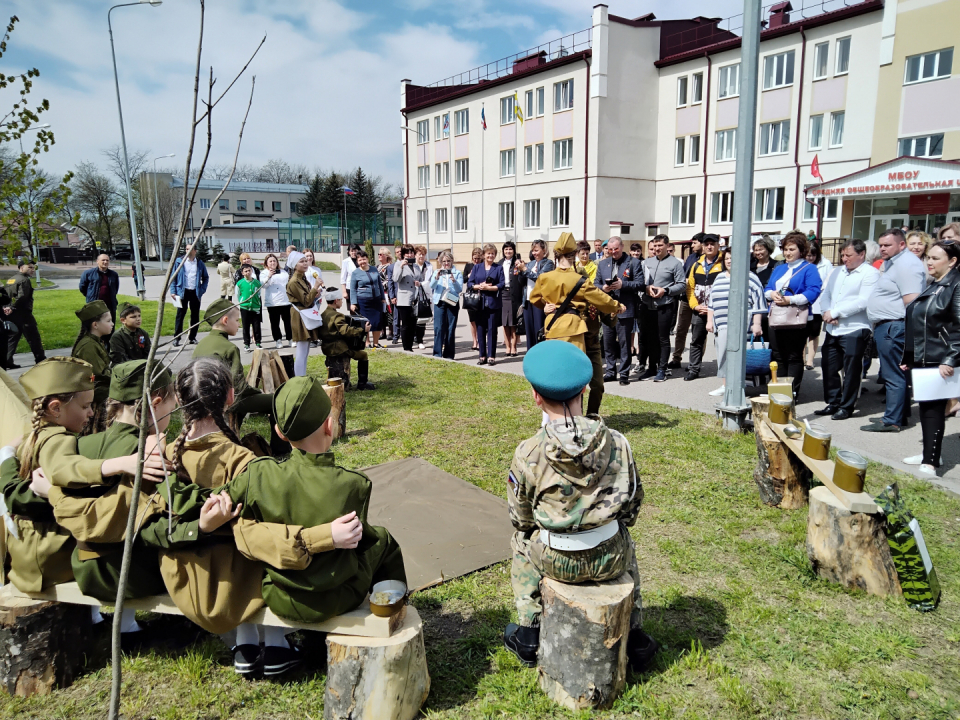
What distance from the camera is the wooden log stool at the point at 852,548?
3.78 meters

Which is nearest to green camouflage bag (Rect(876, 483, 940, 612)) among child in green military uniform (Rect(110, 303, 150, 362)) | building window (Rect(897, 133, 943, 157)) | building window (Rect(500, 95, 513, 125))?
child in green military uniform (Rect(110, 303, 150, 362))

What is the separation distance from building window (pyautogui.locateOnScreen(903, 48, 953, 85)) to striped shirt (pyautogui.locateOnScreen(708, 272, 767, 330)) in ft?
79.1

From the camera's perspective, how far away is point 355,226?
46.5m

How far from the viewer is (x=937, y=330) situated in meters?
5.59

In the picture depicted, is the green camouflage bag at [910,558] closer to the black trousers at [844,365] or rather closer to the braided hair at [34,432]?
the black trousers at [844,365]

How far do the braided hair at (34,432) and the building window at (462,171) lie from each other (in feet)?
133

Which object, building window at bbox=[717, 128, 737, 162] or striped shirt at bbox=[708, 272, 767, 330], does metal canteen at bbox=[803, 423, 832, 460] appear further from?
building window at bbox=[717, 128, 737, 162]

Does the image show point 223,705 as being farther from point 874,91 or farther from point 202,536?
point 874,91

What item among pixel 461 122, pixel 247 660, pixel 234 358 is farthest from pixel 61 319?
pixel 461 122

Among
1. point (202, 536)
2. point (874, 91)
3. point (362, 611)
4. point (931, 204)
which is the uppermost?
point (874, 91)

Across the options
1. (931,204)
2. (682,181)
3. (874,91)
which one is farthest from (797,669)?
(682,181)

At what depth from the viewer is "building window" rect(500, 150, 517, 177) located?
128 ft

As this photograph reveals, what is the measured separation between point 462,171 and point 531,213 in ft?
23.1

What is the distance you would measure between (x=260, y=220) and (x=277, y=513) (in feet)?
267
